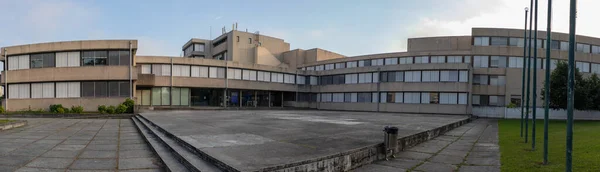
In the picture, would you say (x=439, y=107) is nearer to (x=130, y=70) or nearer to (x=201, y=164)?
(x=130, y=70)

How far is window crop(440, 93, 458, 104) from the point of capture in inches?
1630

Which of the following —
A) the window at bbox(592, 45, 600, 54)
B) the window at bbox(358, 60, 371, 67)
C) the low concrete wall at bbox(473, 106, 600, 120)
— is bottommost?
the low concrete wall at bbox(473, 106, 600, 120)

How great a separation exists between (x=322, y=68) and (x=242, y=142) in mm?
50204

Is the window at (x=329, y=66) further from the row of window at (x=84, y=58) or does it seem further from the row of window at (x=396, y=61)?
the row of window at (x=84, y=58)

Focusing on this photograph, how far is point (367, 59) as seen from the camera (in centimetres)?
5394

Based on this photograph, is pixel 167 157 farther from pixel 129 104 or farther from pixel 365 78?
pixel 365 78

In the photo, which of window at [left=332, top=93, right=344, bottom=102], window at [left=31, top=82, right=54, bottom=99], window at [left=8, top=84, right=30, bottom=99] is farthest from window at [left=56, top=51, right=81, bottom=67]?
window at [left=332, top=93, right=344, bottom=102]

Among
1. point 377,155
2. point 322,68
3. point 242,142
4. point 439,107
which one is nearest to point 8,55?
point 242,142

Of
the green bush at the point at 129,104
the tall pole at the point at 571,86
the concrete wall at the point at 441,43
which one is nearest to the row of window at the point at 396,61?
the concrete wall at the point at 441,43

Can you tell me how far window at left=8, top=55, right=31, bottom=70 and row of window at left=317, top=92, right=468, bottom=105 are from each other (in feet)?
124

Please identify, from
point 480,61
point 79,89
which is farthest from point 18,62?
point 480,61

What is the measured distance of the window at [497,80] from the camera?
44375 mm

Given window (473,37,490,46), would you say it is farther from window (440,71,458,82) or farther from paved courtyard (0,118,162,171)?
paved courtyard (0,118,162,171)

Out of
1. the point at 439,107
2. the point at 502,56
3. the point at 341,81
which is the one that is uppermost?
the point at 502,56
